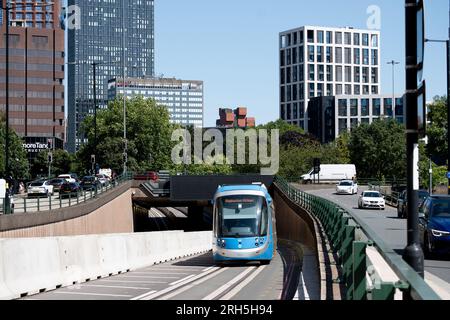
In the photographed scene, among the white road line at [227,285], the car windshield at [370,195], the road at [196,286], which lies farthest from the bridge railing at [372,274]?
the car windshield at [370,195]

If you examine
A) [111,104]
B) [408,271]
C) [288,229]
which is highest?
[111,104]

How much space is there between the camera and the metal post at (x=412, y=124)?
11.1 m

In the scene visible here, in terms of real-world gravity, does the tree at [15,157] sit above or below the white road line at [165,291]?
above

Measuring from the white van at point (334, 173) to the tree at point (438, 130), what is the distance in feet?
78.8

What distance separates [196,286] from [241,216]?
33.4 feet

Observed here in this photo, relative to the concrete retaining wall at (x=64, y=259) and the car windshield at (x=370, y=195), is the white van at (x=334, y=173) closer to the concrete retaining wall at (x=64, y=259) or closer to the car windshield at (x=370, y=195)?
the car windshield at (x=370, y=195)

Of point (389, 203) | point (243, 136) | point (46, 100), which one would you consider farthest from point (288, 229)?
point (46, 100)

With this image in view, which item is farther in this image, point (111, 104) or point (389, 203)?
point (111, 104)

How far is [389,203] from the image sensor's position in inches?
2958

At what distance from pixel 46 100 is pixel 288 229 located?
4679 inches

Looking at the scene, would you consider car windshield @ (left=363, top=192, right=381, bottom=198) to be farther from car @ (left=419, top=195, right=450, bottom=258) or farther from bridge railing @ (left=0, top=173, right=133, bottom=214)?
car @ (left=419, top=195, right=450, bottom=258)

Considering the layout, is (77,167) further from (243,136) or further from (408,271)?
(408,271)
